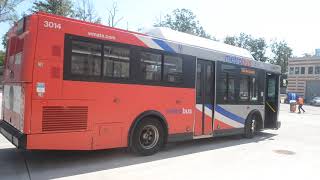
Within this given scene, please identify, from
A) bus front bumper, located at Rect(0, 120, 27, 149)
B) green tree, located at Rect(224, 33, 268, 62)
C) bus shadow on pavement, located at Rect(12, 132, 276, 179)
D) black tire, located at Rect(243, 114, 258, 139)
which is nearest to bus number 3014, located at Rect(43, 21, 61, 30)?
bus front bumper, located at Rect(0, 120, 27, 149)

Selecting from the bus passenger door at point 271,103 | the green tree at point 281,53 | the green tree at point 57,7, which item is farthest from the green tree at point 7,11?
the green tree at point 281,53

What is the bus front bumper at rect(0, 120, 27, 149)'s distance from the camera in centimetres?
733

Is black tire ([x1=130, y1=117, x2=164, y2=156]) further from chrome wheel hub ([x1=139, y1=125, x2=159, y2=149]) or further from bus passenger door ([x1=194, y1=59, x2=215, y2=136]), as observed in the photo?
bus passenger door ([x1=194, y1=59, x2=215, y2=136])

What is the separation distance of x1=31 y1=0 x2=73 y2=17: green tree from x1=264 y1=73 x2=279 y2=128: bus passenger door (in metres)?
34.4

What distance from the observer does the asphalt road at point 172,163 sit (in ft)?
25.4

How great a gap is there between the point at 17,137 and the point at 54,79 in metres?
1.31

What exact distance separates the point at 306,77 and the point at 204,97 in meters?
A: 64.5

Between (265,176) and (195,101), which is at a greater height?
(195,101)

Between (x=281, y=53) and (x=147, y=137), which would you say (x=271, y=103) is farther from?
(x=281, y=53)

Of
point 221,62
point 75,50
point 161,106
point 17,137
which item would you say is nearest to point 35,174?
point 17,137

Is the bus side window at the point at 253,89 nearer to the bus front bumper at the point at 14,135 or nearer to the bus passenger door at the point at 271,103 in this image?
the bus passenger door at the point at 271,103

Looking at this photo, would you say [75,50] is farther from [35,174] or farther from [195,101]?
[195,101]

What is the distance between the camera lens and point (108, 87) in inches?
340

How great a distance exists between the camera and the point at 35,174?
293 inches
